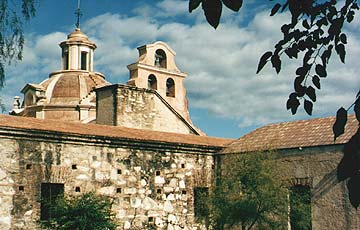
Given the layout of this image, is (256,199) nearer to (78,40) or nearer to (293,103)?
(293,103)

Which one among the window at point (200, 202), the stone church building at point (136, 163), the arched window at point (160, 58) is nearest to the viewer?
the stone church building at point (136, 163)

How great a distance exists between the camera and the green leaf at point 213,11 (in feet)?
8.18

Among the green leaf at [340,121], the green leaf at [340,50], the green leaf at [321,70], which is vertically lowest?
the green leaf at [340,121]

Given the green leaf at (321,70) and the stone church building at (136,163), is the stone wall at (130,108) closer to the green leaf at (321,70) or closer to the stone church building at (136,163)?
the stone church building at (136,163)

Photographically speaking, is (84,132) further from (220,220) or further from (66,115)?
(66,115)

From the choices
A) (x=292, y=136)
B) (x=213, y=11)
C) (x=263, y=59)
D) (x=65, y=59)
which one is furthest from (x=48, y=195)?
(x=65, y=59)

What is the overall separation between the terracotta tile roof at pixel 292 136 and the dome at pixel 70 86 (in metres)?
21.3

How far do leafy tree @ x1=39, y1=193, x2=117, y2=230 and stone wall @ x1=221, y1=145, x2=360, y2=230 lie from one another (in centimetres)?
533

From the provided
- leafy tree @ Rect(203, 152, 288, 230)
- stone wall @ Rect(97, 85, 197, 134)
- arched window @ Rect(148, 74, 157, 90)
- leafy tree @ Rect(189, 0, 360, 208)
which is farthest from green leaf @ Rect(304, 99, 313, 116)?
arched window @ Rect(148, 74, 157, 90)

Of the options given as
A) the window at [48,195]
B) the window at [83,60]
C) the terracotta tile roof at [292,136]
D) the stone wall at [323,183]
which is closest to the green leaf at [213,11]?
the window at [48,195]

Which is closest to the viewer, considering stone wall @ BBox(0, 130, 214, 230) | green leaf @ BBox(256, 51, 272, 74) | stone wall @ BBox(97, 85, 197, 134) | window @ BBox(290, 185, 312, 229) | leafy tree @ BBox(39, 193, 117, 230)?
green leaf @ BBox(256, 51, 272, 74)

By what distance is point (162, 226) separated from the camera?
16031 mm

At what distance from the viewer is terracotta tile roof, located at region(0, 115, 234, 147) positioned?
46.7ft

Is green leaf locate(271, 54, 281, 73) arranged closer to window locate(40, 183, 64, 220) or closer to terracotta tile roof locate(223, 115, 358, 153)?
window locate(40, 183, 64, 220)
